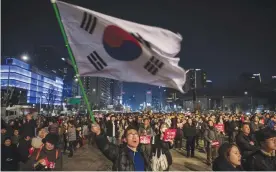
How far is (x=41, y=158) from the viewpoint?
529 centimetres

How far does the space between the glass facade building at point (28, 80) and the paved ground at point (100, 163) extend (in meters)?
82.2

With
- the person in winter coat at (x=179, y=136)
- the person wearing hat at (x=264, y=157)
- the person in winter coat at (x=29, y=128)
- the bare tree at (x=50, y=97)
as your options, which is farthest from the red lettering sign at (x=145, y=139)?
the bare tree at (x=50, y=97)

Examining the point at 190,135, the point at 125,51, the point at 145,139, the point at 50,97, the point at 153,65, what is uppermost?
the point at 50,97

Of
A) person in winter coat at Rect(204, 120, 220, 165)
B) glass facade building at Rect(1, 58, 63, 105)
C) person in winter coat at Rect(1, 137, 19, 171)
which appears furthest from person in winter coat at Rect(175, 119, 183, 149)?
glass facade building at Rect(1, 58, 63, 105)

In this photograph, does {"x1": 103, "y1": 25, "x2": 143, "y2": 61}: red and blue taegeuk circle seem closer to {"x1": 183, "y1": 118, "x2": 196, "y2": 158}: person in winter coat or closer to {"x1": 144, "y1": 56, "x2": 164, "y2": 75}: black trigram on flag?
{"x1": 144, "y1": 56, "x2": 164, "y2": 75}: black trigram on flag

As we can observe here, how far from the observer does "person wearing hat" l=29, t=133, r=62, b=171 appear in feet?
16.9

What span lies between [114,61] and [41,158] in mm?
2293

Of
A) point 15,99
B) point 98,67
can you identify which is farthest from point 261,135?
point 15,99

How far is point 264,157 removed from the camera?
452 cm

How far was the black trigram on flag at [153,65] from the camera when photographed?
539cm

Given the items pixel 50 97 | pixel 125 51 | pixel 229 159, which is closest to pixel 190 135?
pixel 125 51

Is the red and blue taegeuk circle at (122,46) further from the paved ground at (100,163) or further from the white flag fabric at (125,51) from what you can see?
the paved ground at (100,163)

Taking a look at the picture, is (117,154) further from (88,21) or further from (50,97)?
(50,97)

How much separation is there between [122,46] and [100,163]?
773cm
